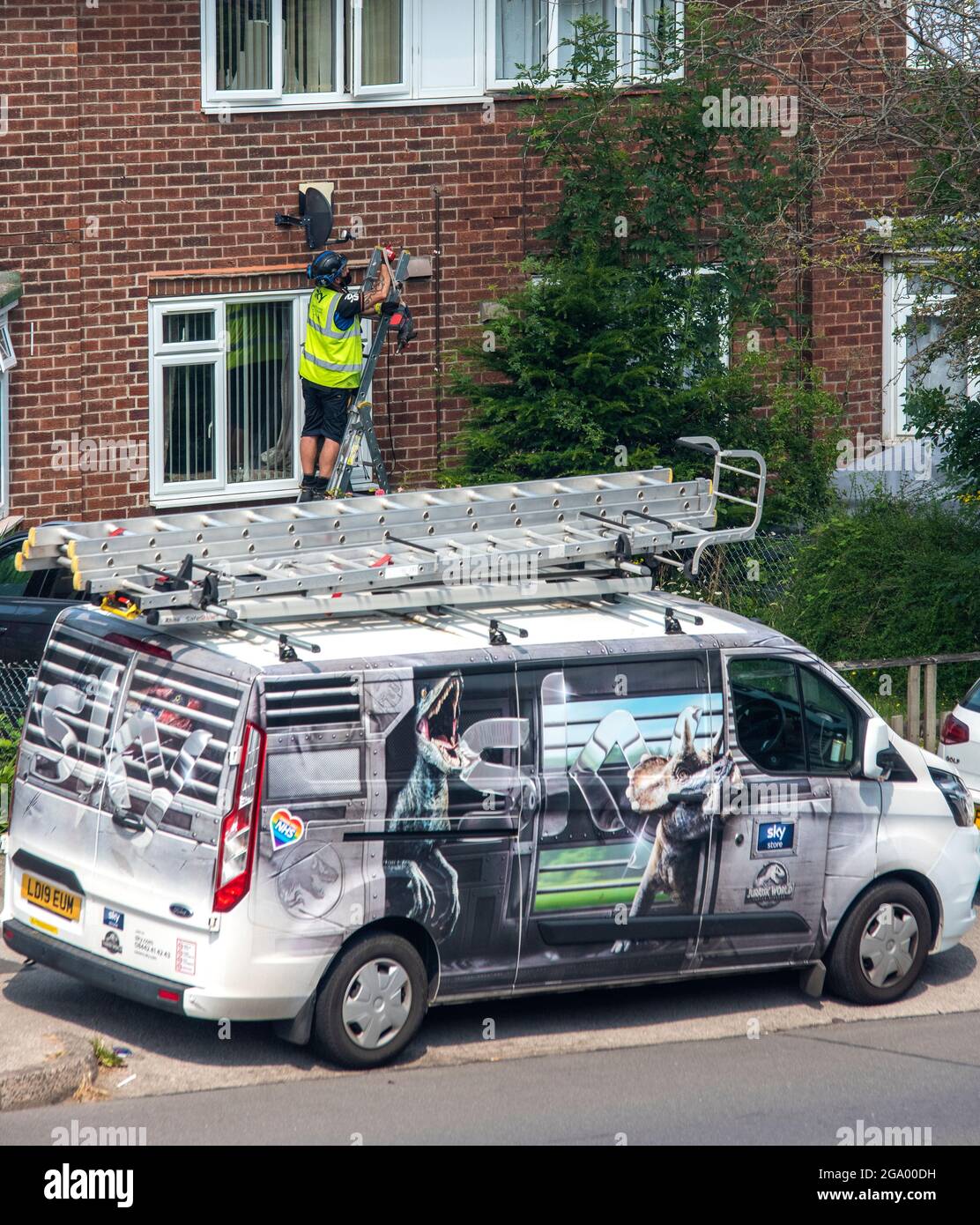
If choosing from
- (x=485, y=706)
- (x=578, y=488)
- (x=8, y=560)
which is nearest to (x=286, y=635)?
(x=485, y=706)

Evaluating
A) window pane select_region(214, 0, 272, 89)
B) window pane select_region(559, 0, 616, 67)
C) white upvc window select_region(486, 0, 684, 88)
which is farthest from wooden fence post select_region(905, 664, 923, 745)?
window pane select_region(214, 0, 272, 89)

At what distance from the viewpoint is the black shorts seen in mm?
15523

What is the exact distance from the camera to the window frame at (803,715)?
28.3 feet

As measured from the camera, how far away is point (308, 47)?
16578 mm

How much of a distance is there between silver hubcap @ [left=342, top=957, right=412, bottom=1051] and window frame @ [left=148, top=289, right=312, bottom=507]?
9.08 meters

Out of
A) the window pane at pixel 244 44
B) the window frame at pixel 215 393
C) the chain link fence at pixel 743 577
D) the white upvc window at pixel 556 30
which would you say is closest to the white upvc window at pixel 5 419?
the window frame at pixel 215 393

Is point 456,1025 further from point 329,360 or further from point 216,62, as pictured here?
point 216,62

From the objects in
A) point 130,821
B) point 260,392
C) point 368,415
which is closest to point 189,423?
point 260,392

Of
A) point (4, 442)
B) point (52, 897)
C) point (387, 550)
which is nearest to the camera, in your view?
point (52, 897)

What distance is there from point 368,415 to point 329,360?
632 millimetres

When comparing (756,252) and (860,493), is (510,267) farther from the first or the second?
(860,493)

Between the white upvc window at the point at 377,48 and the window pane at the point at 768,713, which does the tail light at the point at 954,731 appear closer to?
the window pane at the point at 768,713

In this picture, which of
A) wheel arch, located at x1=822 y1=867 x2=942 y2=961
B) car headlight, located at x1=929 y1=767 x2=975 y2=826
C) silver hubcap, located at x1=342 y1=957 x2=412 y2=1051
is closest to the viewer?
silver hubcap, located at x1=342 y1=957 x2=412 y2=1051

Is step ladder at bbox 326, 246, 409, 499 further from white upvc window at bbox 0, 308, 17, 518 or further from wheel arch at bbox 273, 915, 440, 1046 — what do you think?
wheel arch at bbox 273, 915, 440, 1046
